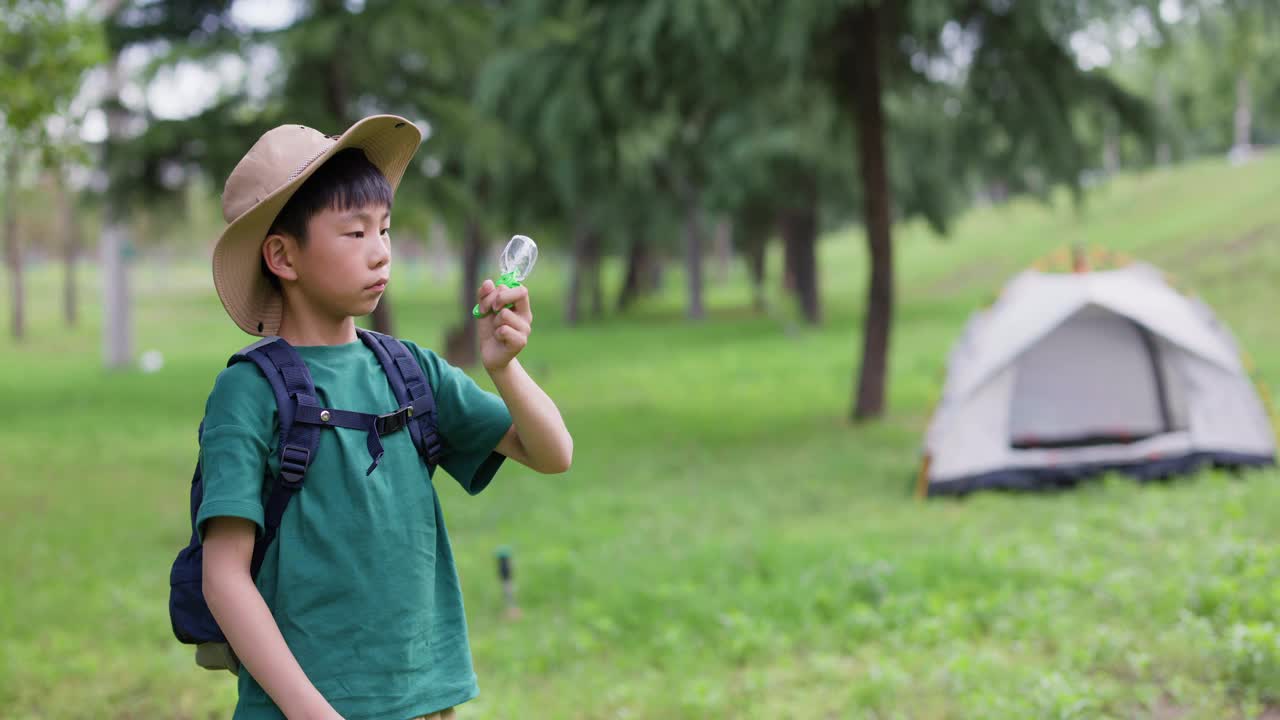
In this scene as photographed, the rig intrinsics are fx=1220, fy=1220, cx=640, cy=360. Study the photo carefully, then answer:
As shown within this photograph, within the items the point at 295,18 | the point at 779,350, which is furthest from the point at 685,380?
the point at 295,18

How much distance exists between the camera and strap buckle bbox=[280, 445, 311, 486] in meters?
1.92

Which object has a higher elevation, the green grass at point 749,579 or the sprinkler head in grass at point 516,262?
the sprinkler head in grass at point 516,262

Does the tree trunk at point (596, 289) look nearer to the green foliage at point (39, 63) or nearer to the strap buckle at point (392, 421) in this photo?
the green foliage at point (39, 63)

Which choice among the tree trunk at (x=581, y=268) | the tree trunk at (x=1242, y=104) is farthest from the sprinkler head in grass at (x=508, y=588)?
the tree trunk at (x=1242, y=104)

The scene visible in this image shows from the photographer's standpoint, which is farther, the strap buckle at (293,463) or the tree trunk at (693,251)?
the tree trunk at (693,251)

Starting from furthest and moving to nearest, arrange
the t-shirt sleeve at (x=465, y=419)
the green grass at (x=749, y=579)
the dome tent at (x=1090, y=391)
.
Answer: the dome tent at (x=1090, y=391) < the green grass at (x=749, y=579) < the t-shirt sleeve at (x=465, y=419)

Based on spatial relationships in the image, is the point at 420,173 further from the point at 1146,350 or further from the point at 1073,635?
the point at 1073,635

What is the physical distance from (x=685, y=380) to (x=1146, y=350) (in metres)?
8.76

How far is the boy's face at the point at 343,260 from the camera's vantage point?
2.01 m

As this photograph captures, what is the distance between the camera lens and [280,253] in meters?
2.05

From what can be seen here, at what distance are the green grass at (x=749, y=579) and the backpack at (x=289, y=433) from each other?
2.60 meters

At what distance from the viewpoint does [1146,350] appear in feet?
29.8

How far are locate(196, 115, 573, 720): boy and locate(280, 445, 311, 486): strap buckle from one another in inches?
1.3

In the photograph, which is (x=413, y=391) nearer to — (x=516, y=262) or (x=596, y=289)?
(x=516, y=262)
